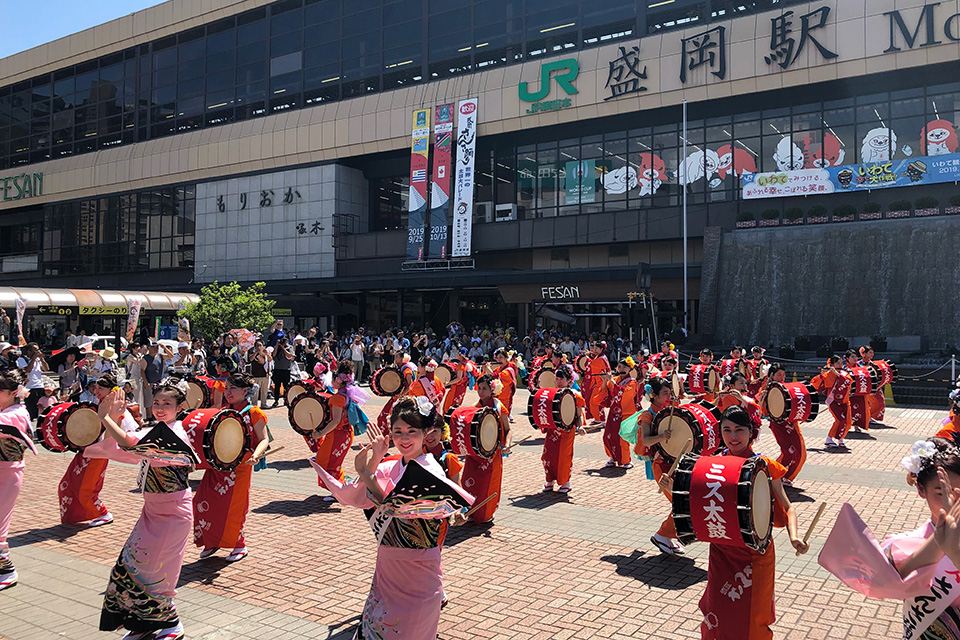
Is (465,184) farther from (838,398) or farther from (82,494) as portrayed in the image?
(82,494)

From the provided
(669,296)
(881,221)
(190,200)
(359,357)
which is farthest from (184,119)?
(881,221)

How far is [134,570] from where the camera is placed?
5207 millimetres

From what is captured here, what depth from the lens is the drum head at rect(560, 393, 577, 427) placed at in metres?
10.0

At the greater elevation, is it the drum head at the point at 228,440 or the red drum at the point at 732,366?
the red drum at the point at 732,366

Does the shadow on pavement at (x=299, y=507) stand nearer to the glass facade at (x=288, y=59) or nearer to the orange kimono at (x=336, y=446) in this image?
the orange kimono at (x=336, y=446)

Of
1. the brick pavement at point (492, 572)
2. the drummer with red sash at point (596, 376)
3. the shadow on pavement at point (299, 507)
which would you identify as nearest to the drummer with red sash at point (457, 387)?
the drummer with red sash at point (596, 376)

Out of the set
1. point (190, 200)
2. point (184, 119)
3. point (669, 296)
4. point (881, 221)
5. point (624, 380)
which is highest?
point (184, 119)

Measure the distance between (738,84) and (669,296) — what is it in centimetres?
1058

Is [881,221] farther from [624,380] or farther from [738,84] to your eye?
[624,380]

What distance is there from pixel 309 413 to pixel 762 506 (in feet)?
22.9

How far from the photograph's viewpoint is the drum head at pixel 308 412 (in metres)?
10.1

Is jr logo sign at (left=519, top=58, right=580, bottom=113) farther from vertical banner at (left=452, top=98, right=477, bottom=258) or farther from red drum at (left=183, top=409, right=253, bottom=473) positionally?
red drum at (left=183, top=409, right=253, bottom=473)

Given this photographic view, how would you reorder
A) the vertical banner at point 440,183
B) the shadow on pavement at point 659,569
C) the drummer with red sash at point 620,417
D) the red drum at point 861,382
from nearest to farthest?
the shadow on pavement at point 659,569, the drummer with red sash at point 620,417, the red drum at point 861,382, the vertical banner at point 440,183

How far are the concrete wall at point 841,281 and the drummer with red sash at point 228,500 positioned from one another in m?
26.2
